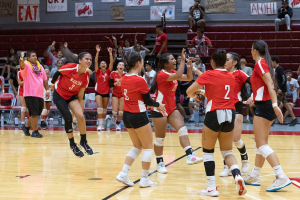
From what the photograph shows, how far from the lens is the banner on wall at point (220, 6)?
1520 cm

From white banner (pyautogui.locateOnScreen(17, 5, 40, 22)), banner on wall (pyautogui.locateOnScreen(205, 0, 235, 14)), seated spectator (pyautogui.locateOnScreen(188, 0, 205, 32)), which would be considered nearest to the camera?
seated spectator (pyautogui.locateOnScreen(188, 0, 205, 32))

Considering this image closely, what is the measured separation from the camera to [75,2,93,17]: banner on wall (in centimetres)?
1627

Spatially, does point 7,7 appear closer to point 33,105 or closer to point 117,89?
point 117,89

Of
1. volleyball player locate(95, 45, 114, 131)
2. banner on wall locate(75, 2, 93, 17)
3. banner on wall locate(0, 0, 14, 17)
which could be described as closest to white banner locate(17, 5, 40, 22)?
banner on wall locate(0, 0, 14, 17)

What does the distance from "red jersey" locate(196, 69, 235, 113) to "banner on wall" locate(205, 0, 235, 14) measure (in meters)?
12.2

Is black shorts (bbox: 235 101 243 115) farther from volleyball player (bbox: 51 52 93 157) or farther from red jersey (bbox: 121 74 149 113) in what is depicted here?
volleyball player (bbox: 51 52 93 157)

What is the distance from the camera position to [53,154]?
637 cm

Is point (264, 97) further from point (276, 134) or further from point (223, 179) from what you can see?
point (276, 134)

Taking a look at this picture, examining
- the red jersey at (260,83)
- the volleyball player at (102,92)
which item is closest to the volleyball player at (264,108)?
the red jersey at (260,83)

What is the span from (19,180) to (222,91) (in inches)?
109

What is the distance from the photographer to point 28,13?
54.6 ft

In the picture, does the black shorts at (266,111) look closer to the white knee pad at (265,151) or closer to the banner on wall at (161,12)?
the white knee pad at (265,151)

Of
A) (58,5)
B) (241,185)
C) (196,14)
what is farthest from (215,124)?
(58,5)

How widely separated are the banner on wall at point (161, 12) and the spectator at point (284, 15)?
436 cm
